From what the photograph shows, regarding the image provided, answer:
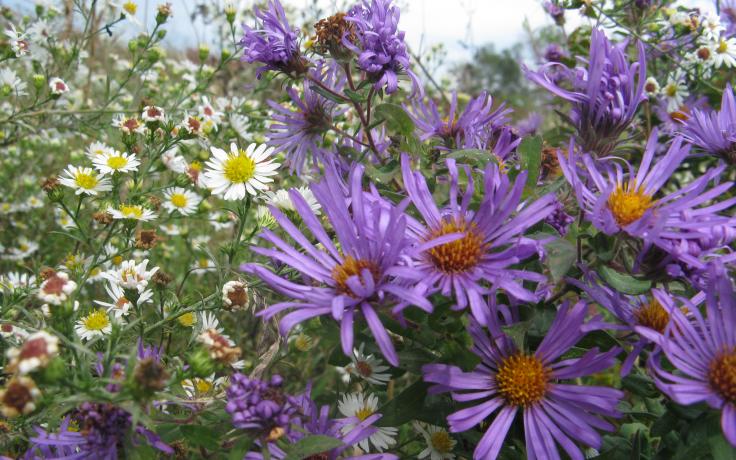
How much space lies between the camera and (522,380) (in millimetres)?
755

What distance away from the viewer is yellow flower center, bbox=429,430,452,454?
93cm

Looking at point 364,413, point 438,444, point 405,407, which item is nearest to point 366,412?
point 364,413

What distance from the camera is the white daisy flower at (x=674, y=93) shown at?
1697 millimetres

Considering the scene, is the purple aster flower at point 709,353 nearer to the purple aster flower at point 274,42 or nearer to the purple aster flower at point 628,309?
the purple aster flower at point 628,309

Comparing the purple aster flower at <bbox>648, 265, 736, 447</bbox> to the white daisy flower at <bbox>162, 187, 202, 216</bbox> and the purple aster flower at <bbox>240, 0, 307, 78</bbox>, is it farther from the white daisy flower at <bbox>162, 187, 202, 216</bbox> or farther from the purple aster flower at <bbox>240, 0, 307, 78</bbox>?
the white daisy flower at <bbox>162, 187, 202, 216</bbox>

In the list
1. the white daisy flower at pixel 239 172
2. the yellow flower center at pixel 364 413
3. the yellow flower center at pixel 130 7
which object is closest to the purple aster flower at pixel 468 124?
the white daisy flower at pixel 239 172

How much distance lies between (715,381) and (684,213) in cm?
20

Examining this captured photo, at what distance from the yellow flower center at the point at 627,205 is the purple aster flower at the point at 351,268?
28cm

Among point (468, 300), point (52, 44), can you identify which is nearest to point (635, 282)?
point (468, 300)

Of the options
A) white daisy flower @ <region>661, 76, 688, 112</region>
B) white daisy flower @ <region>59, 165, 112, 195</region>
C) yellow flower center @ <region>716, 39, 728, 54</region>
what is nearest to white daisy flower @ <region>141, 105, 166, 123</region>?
white daisy flower @ <region>59, 165, 112, 195</region>

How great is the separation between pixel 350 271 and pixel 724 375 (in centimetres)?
46

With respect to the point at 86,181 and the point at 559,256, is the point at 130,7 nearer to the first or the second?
the point at 86,181

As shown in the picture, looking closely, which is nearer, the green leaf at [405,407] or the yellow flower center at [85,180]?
the green leaf at [405,407]

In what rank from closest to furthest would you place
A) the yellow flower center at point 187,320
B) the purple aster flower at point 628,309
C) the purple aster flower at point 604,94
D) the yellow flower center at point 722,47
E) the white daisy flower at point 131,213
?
the purple aster flower at point 628,309 < the purple aster flower at point 604,94 < the yellow flower center at point 187,320 < the white daisy flower at point 131,213 < the yellow flower center at point 722,47
